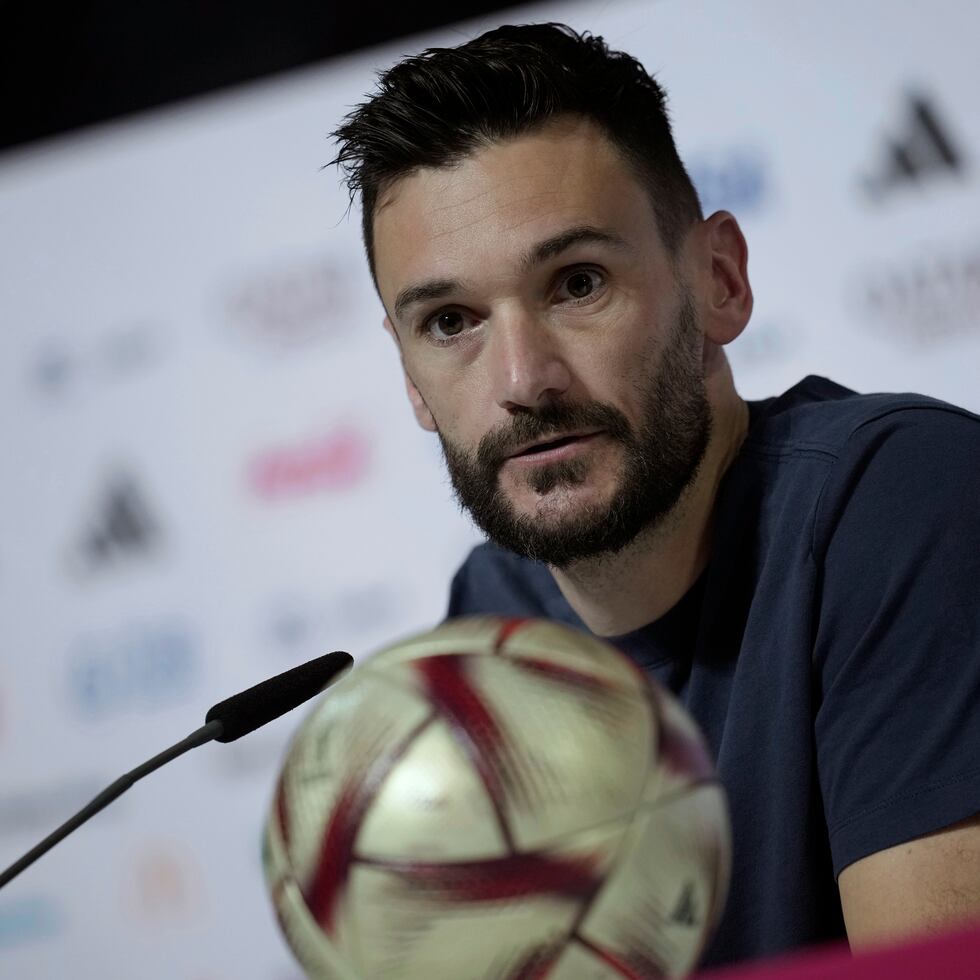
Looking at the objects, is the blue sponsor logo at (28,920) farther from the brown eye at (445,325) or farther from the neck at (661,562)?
the brown eye at (445,325)

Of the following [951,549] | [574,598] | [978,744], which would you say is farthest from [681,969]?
[574,598]

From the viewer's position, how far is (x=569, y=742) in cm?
65

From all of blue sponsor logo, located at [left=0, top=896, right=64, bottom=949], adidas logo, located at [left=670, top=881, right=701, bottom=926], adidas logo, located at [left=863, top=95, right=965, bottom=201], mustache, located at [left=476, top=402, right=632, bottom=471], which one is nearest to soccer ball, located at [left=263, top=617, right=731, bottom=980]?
adidas logo, located at [left=670, top=881, right=701, bottom=926]

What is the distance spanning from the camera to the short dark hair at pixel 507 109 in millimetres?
1222

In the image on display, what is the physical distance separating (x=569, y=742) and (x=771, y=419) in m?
0.71

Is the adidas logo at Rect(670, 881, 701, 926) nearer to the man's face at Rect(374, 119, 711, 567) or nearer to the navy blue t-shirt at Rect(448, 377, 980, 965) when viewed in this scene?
the navy blue t-shirt at Rect(448, 377, 980, 965)

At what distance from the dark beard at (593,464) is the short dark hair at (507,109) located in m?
0.17

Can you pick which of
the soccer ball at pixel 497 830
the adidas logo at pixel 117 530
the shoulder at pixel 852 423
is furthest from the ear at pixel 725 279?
the adidas logo at pixel 117 530

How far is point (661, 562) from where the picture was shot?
4.19ft

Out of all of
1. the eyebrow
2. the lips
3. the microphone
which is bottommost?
the microphone

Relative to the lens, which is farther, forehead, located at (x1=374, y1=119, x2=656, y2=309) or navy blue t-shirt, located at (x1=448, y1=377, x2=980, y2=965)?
forehead, located at (x1=374, y1=119, x2=656, y2=309)

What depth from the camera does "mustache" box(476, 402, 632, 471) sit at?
3.70 feet

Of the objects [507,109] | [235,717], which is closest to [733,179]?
[507,109]

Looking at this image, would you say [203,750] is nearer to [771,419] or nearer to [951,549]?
[771,419]
